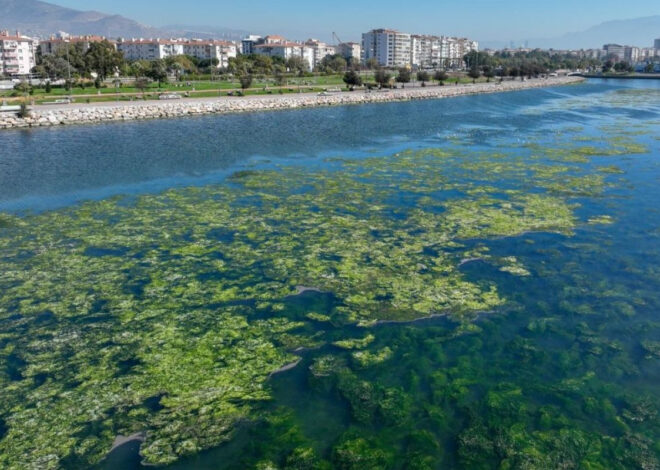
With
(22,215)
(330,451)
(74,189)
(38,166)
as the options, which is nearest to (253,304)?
(330,451)

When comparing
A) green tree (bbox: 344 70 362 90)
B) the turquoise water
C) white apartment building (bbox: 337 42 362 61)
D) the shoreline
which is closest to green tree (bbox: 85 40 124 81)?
the shoreline

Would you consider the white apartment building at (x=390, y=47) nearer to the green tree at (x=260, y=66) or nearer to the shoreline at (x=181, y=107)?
the green tree at (x=260, y=66)

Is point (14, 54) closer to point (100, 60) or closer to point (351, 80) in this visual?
point (100, 60)

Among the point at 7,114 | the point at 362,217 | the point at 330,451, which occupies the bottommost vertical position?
the point at 330,451

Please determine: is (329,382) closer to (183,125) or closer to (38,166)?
(38,166)

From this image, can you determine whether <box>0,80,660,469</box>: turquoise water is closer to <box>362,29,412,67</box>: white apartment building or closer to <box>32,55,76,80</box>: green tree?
<box>32,55,76,80</box>: green tree
